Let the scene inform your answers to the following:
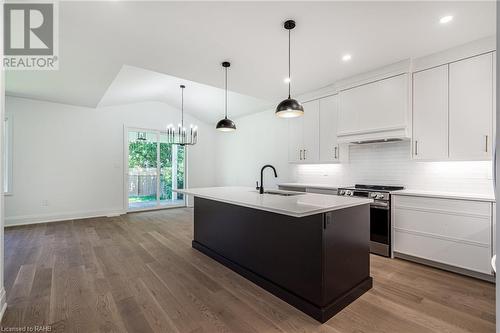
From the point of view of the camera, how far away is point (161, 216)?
19.4 ft

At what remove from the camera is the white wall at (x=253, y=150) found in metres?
5.71

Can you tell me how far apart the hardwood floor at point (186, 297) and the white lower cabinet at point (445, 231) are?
0.19 meters

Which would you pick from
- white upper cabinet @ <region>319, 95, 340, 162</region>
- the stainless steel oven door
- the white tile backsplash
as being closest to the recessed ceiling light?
the white tile backsplash

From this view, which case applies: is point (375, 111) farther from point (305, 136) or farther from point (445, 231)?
point (445, 231)

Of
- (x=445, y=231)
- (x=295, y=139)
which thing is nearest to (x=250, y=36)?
(x=295, y=139)

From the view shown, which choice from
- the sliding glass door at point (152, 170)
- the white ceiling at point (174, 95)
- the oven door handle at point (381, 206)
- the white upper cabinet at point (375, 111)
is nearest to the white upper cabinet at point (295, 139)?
the white upper cabinet at point (375, 111)

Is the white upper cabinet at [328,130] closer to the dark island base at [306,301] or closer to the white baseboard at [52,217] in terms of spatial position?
the dark island base at [306,301]

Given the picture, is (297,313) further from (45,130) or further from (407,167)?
(45,130)

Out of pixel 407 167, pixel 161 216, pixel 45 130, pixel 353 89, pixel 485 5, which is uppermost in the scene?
pixel 485 5

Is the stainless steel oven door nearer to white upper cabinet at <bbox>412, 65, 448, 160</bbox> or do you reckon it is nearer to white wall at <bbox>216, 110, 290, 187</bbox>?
white upper cabinet at <bbox>412, 65, 448, 160</bbox>

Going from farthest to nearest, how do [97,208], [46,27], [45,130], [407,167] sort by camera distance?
[97,208]
[45,130]
[407,167]
[46,27]

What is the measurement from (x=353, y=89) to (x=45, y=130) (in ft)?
20.7

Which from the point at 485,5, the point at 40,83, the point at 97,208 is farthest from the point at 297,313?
the point at 97,208

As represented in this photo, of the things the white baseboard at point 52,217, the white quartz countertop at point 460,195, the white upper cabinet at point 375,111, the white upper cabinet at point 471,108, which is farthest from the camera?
the white baseboard at point 52,217
